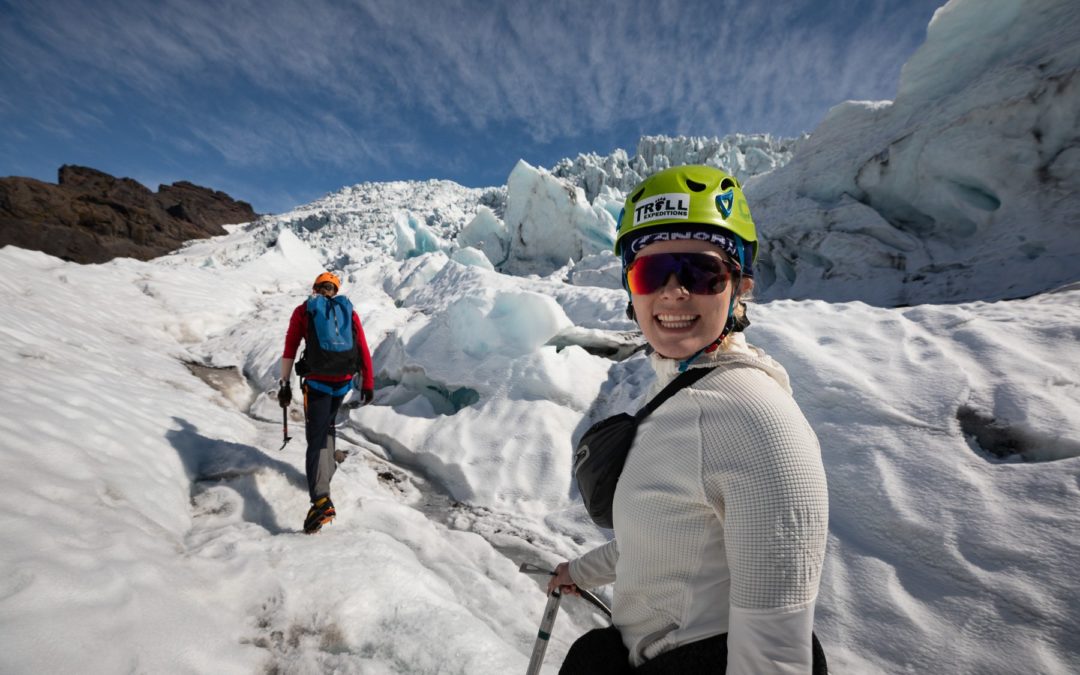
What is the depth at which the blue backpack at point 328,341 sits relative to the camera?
338 cm

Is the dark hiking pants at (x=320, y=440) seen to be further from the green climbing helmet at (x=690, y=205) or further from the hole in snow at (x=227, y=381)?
the hole in snow at (x=227, y=381)

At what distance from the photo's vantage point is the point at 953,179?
7918 millimetres

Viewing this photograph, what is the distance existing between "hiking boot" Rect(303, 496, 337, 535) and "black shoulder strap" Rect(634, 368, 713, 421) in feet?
9.22

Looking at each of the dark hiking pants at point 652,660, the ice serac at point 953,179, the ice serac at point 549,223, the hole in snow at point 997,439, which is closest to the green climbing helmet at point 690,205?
the dark hiking pants at point 652,660

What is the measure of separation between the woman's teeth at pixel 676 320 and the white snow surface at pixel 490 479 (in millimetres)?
1948

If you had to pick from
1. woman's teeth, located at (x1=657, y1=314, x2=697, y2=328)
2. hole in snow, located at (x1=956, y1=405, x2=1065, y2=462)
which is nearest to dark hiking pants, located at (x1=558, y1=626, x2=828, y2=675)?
woman's teeth, located at (x1=657, y1=314, x2=697, y2=328)

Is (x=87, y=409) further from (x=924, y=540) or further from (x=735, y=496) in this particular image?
(x=924, y=540)

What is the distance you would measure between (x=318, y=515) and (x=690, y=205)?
124 inches

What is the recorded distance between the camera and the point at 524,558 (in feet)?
10.5

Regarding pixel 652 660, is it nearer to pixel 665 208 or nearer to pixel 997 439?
pixel 665 208

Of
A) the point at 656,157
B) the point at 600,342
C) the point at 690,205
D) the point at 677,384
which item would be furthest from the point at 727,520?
the point at 656,157

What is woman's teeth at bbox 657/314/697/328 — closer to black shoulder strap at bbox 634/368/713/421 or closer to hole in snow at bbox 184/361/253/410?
black shoulder strap at bbox 634/368/713/421

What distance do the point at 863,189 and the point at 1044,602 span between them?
33.4ft

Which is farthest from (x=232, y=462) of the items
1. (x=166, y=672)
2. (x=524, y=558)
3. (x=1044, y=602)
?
(x=1044, y=602)
